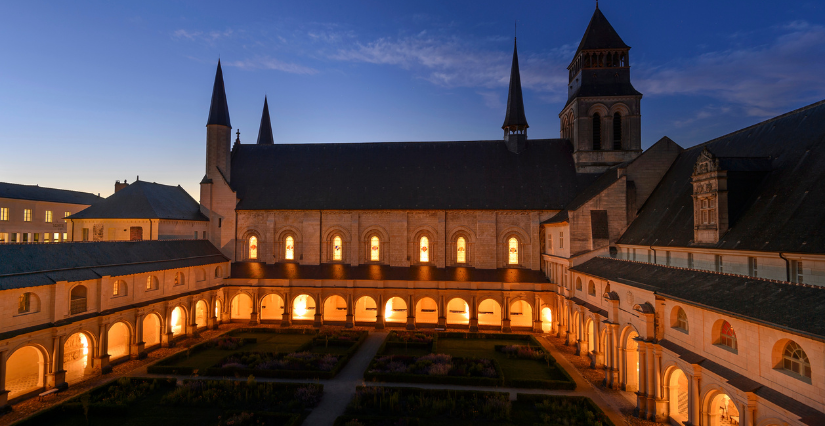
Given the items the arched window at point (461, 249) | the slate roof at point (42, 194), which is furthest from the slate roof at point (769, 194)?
the slate roof at point (42, 194)

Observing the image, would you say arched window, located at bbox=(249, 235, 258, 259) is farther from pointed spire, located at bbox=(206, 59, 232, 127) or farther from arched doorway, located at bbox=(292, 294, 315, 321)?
pointed spire, located at bbox=(206, 59, 232, 127)

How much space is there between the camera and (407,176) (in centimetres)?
4759

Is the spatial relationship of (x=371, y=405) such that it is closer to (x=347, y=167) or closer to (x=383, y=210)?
(x=383, y=210)

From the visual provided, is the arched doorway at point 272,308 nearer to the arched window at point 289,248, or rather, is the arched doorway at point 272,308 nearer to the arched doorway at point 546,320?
the arched window at point 289,248

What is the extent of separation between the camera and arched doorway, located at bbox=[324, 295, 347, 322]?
146ft

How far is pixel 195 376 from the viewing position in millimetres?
28203

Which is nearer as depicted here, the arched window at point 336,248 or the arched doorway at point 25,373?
the arched doorway at point 25,373

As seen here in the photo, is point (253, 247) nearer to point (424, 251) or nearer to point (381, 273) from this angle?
point (381, 273)

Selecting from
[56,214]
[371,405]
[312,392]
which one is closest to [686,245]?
[371,405]

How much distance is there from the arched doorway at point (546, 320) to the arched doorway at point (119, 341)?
118 ft

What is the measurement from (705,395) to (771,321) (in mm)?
5721

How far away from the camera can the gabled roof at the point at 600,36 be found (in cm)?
4351

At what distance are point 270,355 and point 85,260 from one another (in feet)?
49.2

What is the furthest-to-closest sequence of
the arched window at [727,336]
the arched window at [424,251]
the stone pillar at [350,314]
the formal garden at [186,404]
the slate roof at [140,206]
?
the arched window at [424,251], the slate roof at [140,206], the stone pillar at [350,314], the formal garden at [186,404], the arched window at [727,336]
